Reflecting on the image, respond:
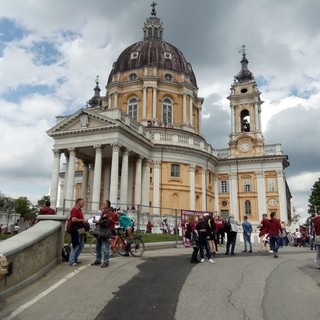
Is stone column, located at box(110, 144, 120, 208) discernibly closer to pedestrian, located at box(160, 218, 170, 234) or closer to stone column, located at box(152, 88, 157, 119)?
pedestrian, located at box(160, 218, 170, 234)

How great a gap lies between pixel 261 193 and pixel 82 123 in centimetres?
2455

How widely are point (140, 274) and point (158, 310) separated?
3.06 m

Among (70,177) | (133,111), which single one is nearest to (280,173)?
(133,111)

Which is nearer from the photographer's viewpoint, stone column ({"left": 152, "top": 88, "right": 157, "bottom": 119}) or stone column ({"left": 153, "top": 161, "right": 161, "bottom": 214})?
stone column ({"left": 153, "top": 161, "right": 161, "bottom": 214})

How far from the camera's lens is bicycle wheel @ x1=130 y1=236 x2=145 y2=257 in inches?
504

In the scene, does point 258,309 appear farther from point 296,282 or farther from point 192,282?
point 296,282

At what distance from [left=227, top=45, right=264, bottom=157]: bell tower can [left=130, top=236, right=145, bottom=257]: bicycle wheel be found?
37594 mm

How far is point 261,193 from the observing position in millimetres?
45750

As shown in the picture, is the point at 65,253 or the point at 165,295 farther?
the point at 65,253

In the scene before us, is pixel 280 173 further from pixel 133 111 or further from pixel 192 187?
pixel 133 111

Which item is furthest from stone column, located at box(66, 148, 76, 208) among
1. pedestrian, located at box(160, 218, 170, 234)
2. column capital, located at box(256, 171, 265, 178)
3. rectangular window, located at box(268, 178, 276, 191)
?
rectangular window, located at box(268, 178, 276, 191)

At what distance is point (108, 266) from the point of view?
32.5 ft

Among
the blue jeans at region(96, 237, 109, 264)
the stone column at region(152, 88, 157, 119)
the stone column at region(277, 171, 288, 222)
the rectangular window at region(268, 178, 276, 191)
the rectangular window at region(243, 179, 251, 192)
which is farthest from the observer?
the rectangular window at region(243, 179, 251, 192)

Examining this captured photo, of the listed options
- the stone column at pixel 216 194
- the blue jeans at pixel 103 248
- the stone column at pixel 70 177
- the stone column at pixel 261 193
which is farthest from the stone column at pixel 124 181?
the blue jeans at pixel 103 248
